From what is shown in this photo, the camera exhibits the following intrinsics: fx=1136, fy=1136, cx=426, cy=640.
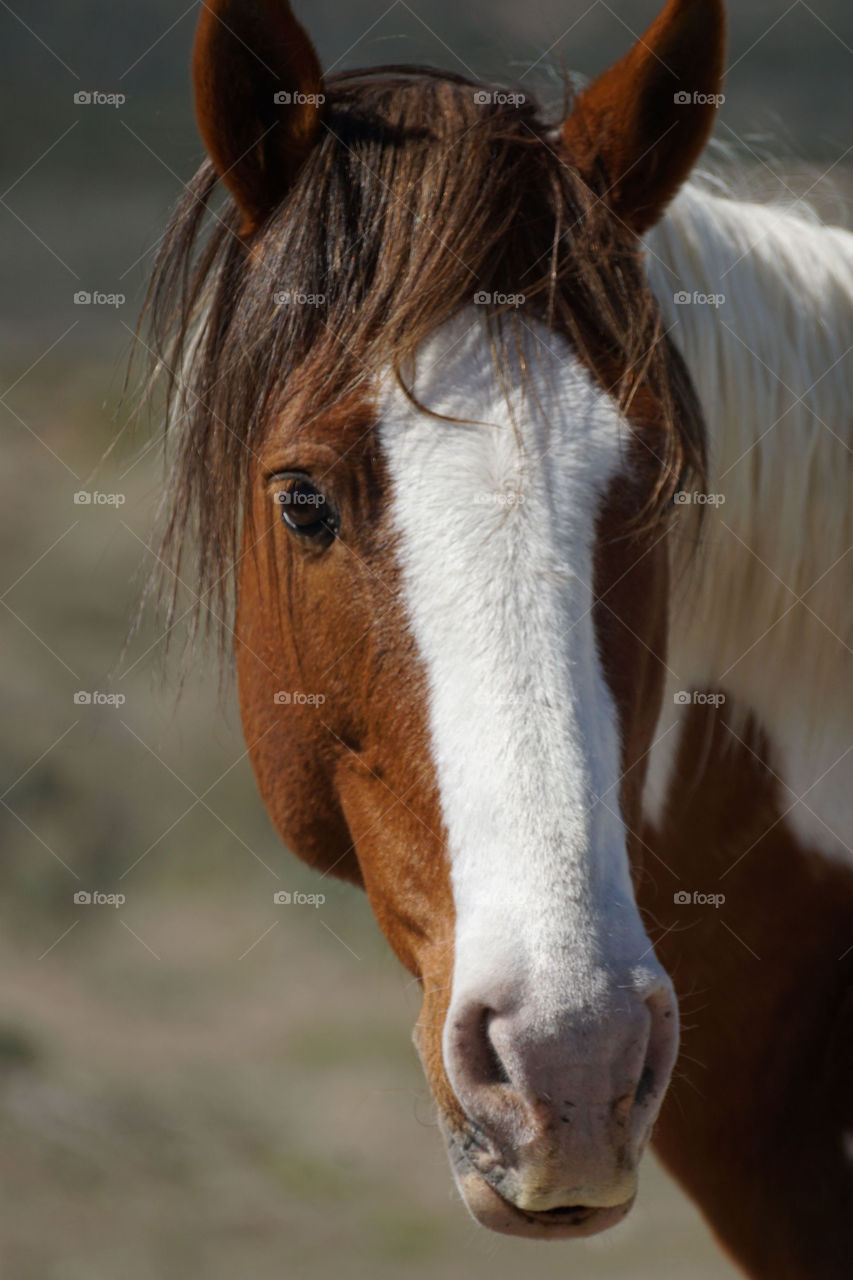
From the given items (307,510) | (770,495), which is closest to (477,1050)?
(307,510)

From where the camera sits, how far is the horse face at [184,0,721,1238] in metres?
1.01

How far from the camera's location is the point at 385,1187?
434 cm

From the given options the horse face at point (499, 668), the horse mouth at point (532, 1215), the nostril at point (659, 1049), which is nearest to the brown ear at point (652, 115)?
the horse face at point (499, 668)

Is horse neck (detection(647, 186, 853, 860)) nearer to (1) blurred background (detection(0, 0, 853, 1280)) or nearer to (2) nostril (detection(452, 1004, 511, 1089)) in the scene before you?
(1) blurred background (detection(0, 0, 853, 1280))

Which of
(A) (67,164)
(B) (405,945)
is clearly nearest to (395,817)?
(B) (405,945)

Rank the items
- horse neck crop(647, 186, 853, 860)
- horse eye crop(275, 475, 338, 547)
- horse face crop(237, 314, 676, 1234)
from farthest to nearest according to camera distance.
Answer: horse neck crop(647, 186, 853, 860) → horse eye crop(275, 475, 338, 547) → horse face crop(237, 314, 676, 1234)

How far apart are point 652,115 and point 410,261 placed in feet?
1.20

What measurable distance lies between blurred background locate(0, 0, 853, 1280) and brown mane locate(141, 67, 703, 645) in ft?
1.15

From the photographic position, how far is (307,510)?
129 centimetres

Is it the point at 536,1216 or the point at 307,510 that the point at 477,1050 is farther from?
the point at 307,510

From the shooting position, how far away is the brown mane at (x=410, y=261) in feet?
4.21

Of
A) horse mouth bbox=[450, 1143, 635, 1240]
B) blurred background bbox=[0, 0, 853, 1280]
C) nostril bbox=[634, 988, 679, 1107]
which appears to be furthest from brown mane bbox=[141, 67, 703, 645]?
horse mouth bbox=[450, 1143, 635, 1240]

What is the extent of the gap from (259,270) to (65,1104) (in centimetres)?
426

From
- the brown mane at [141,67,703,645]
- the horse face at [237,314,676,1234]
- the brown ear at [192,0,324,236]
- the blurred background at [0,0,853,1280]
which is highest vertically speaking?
the brown ear at [192,0,324,236]
